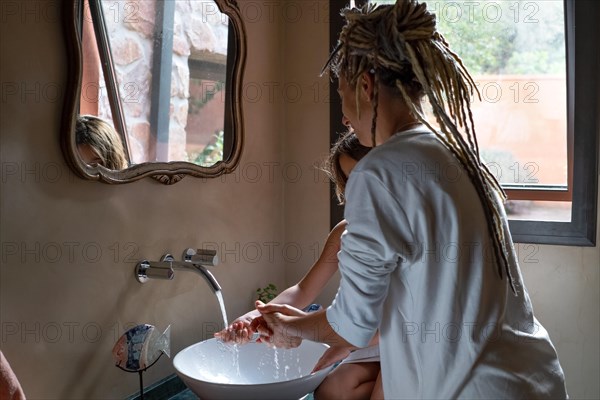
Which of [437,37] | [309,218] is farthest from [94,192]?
[309,218]

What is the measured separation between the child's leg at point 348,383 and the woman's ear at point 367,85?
0.82 m

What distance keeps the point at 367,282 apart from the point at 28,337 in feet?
2.53

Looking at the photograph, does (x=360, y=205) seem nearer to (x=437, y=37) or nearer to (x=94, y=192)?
(x=437, y=37)

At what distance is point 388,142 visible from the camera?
114 centimetres

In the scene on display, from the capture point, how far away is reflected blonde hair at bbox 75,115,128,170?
1452mm

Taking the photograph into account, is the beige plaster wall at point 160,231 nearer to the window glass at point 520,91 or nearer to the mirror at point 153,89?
the mirror at point 153,89

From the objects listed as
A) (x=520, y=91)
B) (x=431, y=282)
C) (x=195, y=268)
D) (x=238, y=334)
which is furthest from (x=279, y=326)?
(x=520, y=91)

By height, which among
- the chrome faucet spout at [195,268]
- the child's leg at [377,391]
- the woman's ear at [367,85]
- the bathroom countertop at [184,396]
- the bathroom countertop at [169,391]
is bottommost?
the bathroom countertop at [184,396]

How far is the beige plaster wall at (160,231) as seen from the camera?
53.3 inches

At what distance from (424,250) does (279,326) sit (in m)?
0.40

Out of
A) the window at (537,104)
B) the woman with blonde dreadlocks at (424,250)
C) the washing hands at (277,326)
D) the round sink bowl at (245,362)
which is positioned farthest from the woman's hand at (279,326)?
the window at (537,104)

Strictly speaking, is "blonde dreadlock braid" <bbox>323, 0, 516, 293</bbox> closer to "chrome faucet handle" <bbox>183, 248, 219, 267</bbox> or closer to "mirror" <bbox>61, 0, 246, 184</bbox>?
"mirror" <bbox>61, 0, 246, 184</bbox>

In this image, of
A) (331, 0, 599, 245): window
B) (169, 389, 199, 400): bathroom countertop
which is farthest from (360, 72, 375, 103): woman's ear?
(331, 0, 599, 245): window

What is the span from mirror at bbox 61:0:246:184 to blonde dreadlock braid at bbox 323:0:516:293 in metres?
0.62
